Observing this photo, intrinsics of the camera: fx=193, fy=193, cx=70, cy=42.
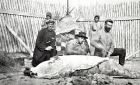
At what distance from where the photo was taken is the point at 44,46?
222 inches

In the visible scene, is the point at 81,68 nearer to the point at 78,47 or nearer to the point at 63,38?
the point at 78,47

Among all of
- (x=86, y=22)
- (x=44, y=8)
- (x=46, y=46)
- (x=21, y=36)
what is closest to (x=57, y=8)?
(x=44, y=8)

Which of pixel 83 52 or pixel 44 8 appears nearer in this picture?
pixel 83 52

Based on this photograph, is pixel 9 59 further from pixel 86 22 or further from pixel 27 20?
pixel 86 22

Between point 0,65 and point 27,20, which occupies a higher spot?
point 27,20

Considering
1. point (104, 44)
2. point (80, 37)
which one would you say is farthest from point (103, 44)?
point (80, 37)

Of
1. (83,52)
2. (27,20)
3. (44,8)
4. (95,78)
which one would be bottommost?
(95,78)

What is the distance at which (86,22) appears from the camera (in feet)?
30.8

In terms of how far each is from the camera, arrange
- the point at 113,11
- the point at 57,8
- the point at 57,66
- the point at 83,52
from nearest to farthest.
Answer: the point at 57,66, the point at 83,52, the point at 113,11, the point at 57,8

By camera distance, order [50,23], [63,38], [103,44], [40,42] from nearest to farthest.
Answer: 1. [103,44]
2. [50,23]
3. [40,42]
4. [63,38]

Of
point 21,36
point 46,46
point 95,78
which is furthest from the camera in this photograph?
point 21,36

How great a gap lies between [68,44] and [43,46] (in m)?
0.84

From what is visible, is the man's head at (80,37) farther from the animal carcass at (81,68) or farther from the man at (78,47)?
the animal carcass at (81,68)

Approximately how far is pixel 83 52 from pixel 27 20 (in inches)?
155
